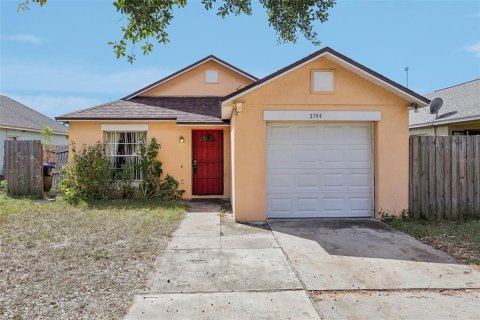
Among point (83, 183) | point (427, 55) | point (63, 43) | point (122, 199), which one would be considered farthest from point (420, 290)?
point (427, 55)

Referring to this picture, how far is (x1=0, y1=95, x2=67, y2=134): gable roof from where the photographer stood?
1817cm

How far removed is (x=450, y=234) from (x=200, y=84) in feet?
36.4

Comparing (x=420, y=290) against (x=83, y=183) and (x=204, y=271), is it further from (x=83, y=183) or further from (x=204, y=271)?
(x=83, y=183)

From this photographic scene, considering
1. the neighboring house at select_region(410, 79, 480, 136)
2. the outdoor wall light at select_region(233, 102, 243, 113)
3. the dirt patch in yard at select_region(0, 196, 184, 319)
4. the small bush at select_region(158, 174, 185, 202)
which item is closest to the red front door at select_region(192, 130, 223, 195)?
the small bush at select_region(158, 174, 185, 202)

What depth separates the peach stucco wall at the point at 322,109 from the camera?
28.1 ft

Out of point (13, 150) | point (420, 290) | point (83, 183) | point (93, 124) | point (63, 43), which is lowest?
point (420, 290)

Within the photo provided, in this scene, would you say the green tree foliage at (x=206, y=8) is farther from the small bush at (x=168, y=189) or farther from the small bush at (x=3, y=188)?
the small bush at (x=3, y=188)

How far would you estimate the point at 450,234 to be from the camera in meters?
7.27

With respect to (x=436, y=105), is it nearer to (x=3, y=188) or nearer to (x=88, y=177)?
(x=88, y=177)

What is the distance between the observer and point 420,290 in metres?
4.46

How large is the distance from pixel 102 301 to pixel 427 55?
18471 millimetres

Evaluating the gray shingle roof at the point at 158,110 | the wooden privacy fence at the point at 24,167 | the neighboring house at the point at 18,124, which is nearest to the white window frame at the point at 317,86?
the gray shingle roof at the point at 158,110

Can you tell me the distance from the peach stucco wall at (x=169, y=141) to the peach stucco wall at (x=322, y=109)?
3939mm

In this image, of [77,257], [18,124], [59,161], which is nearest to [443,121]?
[77,257]
